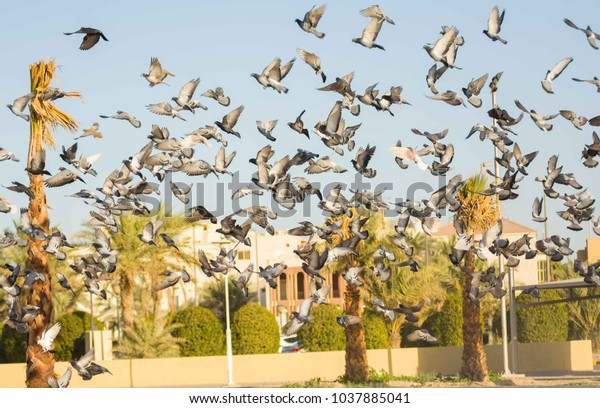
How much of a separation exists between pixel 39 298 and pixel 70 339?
22877 millimetres

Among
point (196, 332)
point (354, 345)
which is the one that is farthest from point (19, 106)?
point (196, 332)

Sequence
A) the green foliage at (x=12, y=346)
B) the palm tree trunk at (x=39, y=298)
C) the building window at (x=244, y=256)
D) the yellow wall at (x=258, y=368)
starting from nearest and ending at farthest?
the palm tree trunk at (x=39, y=298)
the yellow wall at (x=258, y=368)
the green foliage at (x=12, y=346)
the building window at (x=244, y=256)

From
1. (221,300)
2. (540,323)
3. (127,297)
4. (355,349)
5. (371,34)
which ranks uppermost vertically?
(371,34)

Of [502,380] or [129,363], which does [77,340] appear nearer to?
[129,363]

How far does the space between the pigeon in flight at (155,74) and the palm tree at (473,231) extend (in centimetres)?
1829

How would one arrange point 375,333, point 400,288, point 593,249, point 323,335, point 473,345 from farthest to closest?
point 400,288
point 375,333
point 323,335
point 593,249
point 473,345

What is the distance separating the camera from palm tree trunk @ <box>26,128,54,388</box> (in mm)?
25984

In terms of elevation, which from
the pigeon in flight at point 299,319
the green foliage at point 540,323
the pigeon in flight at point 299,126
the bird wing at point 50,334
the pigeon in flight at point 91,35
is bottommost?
the green foliage at point 540,323

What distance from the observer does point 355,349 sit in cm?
3534

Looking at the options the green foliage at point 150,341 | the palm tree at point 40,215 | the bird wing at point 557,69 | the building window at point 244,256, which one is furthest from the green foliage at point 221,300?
the building window at point 244,256

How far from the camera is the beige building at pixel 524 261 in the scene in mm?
92500

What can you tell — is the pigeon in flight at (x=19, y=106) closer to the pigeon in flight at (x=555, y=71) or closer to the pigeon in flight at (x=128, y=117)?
the pigeon in flight at (x=128, y=117)

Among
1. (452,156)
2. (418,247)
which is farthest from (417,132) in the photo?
(418,247)

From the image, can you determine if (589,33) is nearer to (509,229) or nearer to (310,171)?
(310,171)
